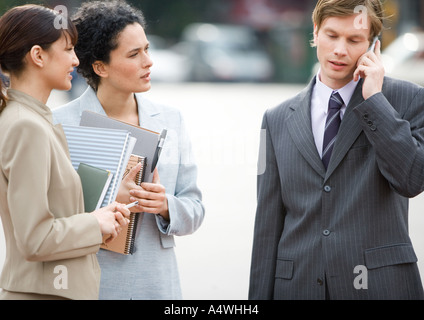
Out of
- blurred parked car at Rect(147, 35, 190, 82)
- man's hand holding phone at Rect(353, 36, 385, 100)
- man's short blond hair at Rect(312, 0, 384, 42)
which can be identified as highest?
blurred parked car at Rect(147, 35, 190, 82)

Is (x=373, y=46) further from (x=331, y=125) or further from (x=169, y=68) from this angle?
(x=169, y=68)

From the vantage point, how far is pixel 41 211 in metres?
2.10

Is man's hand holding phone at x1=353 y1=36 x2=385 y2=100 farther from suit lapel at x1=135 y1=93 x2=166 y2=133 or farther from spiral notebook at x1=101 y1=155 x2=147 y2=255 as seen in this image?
spiral notebook at x1=101 y1=155 x2=147 y2=255

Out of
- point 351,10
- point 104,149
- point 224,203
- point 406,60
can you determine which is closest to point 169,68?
point 406,60

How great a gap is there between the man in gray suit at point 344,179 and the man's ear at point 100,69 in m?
0.77

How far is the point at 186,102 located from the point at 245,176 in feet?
27.6

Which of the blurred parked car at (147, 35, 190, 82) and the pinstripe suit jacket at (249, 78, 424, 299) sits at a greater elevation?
the blurred parked car at (147, 35, 190, 82)

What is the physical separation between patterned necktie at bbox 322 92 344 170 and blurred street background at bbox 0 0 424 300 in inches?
20.9

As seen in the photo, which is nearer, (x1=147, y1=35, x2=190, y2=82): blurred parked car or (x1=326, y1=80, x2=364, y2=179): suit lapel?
(x1=326, y1=80, x2=364, y2=179): suit lapel

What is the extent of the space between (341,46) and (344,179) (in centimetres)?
51

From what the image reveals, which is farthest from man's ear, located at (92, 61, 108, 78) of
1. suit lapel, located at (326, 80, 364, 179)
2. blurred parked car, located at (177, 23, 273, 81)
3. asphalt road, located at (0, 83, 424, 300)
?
blurred parked car, located at (177, 23, 273, 81)

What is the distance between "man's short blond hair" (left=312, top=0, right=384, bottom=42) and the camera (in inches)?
106

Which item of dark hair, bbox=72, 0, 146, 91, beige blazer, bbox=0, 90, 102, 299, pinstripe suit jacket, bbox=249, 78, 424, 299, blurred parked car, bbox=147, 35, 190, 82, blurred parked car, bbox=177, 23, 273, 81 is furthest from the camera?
blurred parked car, bbox=147, 35, 190, 82

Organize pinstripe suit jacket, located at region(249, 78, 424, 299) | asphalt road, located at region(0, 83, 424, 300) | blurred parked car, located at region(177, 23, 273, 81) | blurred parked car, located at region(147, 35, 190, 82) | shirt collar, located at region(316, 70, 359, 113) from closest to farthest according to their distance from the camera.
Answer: pinstripe suit jacket, located at region(249, 78, 424, 299), shirt collar, located at region(316, 70, 359, 113), asphalt road, located at region(0, 83, 424, 300), blurred parked car, located at region(177, 23, 273, 81), blurred parked car, located at region(147, 35, 190, 82)
